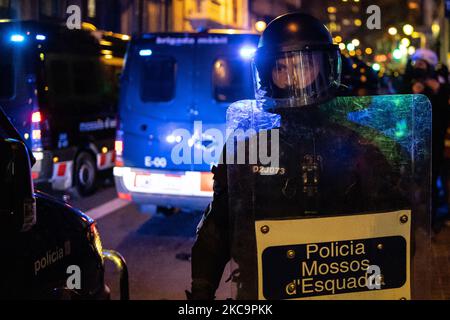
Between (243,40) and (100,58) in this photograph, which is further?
(100,58)

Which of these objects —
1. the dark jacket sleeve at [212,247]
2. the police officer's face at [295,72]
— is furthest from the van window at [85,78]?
the dark jacket sleeve at [212,247]

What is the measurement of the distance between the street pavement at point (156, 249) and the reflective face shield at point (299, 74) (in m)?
3.03

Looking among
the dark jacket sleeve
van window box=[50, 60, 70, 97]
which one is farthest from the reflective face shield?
van window box=[50, 60, 70, 97]

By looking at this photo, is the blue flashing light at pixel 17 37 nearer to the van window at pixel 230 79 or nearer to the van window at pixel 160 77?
the van window at pixel 160 77

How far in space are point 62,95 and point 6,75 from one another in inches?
41.9

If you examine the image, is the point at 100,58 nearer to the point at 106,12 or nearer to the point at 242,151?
the point at 106,12

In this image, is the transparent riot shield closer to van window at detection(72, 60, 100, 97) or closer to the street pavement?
the street pavement

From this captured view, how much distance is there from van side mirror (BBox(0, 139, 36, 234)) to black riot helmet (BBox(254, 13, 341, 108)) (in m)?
0.95

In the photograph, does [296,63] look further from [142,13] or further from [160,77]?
[142,13]

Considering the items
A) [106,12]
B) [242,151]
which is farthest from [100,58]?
[242,151]

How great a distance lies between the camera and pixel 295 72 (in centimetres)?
246

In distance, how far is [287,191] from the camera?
207 cm

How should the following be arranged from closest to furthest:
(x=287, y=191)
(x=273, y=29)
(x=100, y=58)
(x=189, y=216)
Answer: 1. (x=287, y=191)
2. (x=273, y=29)
3. (x=189, y=216)
4. (x=100, y=58)
